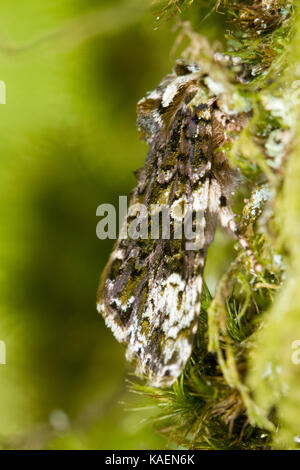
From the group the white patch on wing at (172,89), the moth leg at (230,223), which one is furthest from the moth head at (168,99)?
the moth leg at (230,223)

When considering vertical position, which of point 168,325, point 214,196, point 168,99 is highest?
point 168,99

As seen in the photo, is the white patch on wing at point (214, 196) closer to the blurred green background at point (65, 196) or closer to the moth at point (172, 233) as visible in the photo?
the moth at point (172, 233)

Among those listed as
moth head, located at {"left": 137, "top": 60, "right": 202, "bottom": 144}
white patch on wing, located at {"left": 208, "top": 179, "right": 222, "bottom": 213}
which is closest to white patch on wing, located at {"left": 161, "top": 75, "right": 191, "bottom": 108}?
moth head, located at {"left": 137, "top": 60, "right": 202, "bottom": 144}

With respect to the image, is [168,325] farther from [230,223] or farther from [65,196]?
[65,196]

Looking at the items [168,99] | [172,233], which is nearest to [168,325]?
[172,233]

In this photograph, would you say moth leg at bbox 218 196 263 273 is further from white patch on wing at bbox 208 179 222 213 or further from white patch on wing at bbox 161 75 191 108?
white patch on wing at bbox 161 75 191 108

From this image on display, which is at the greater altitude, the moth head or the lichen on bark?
the moth head
